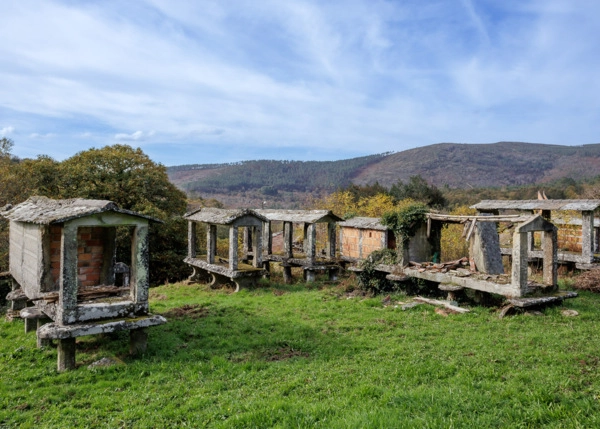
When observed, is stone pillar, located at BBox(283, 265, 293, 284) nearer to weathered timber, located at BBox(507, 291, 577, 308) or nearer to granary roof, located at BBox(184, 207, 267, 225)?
granary roof, located at BBox(184, 207, 267, 225)

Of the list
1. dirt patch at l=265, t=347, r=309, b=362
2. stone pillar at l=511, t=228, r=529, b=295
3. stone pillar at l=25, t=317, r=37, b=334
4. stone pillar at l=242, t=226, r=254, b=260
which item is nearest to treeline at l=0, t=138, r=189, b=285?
stone pillar at l=242, t=226, r=254, b=260

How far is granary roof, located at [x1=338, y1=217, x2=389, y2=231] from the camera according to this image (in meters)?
16.4

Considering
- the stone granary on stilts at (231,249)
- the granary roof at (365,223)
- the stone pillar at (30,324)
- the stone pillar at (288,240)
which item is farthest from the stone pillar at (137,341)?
the stone pillar at (288,240)

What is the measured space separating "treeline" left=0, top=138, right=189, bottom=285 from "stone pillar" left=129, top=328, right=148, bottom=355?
1244 centimetres

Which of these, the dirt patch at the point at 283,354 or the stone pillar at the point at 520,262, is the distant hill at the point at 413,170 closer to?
the stone pillar at the point at 520,262

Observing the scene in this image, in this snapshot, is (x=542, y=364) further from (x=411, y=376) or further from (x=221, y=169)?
(x=221, y=169)

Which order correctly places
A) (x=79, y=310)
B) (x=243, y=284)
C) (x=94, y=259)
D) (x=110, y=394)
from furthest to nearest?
1. (x=243, y=284)
2. (x=94, y=259)
3. (x=79, y=310)
4. (x=110, y=394)

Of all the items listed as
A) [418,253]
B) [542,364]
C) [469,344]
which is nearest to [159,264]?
[418,253]

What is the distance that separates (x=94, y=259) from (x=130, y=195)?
11.9 meters

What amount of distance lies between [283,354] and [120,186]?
1662 centimetres

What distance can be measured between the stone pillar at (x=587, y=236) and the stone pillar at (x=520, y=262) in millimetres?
6634

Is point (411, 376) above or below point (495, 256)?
below

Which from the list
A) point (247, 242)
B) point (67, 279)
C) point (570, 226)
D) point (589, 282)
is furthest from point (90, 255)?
point (570, 226)

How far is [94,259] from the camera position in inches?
390
